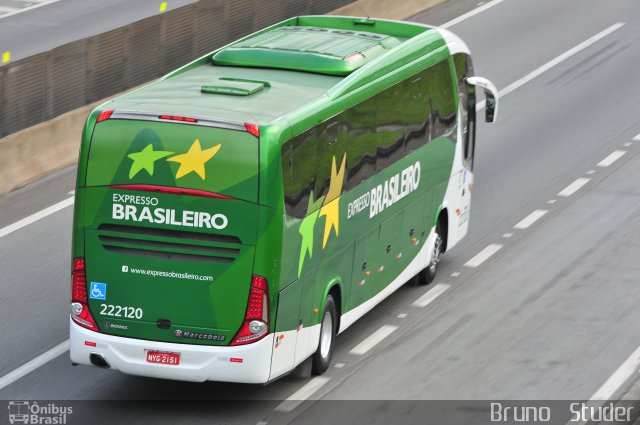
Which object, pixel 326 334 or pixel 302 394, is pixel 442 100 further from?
pixel 302 394

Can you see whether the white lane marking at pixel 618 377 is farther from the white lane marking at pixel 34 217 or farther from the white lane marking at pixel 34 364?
the white lane marking at pixel 34 217

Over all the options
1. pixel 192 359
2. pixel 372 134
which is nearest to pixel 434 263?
pixel 372 134

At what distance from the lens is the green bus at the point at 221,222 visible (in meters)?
14.8

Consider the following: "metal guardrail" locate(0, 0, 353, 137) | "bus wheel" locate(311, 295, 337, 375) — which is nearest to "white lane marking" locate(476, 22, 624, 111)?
"metal guardrail" locate(0, 0, 353, 137)

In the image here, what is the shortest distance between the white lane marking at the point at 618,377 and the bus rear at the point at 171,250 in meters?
3.92

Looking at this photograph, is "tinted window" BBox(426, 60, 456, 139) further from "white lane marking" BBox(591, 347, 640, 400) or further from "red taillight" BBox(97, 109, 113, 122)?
"red taillight" BBox(97, 109, 113, 122)

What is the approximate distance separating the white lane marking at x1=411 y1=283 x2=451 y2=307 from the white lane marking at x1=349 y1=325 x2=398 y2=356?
3.52ft

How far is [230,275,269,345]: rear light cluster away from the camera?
49.2ft

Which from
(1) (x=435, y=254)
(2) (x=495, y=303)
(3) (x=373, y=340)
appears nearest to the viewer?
(3) (x=373, y=340)

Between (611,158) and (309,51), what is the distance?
10403 millimetres

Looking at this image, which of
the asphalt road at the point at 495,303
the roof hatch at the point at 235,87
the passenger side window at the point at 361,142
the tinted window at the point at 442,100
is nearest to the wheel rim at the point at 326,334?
the asphalt road at the point at 495,303

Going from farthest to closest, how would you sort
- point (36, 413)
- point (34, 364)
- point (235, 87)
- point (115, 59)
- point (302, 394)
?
1. point (115, 59)
2. point (34, 364)
3. point (302, 394)
4. point (235, 87)
5. point (36, 413)

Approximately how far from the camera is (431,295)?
2002 cm

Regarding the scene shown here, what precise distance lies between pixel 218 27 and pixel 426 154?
11213 mm
